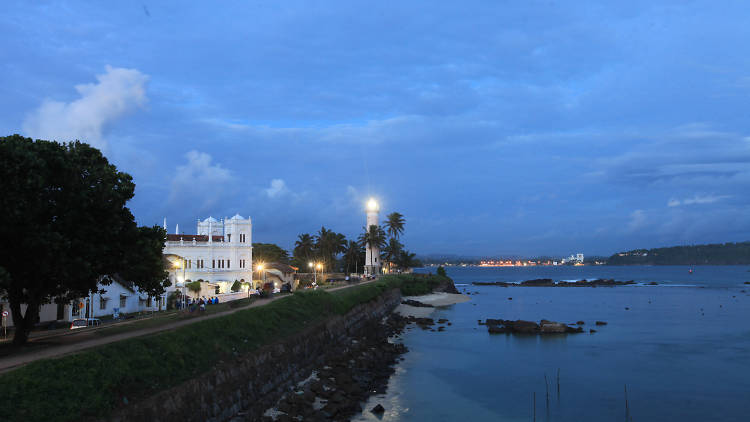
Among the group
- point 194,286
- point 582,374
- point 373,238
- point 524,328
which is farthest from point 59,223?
point 373,238

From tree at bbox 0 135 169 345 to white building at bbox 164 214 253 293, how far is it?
130ft

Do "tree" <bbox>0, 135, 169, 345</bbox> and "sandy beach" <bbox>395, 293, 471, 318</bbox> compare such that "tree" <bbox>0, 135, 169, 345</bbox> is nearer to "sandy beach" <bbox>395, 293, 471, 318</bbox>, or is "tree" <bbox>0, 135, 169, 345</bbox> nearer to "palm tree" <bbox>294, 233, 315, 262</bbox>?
"sandy beach" <bbox>395, 293, 471, 318</bbox>

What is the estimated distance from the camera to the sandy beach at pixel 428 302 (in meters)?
83.2

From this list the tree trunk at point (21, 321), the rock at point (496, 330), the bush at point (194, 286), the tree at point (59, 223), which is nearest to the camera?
the tree at point (59, 223)

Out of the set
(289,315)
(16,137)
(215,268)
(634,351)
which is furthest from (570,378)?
(215,268)

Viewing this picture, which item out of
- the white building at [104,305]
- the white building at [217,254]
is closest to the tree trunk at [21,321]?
the white building at [104,305]

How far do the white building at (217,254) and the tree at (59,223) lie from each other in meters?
39.5

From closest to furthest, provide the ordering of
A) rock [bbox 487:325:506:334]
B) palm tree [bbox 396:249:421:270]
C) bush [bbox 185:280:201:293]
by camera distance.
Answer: rock [bbox 487:325:506:334], bush [bbox 185:280:201:293], palm tree [bbox 396:249:421:270]

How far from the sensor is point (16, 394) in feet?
54.4

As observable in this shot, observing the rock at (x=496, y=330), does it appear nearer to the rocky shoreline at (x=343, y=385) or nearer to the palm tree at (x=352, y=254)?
the rocky shoreline at (x=343, y=385)

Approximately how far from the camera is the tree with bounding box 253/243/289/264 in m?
128

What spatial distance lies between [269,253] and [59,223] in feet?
355

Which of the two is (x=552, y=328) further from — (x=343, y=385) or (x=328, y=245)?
(x=328, y=245)

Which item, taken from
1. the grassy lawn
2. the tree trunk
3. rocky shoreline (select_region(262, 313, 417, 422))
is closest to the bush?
rocky shoreline (select_region(262, 313, 417, 422))
